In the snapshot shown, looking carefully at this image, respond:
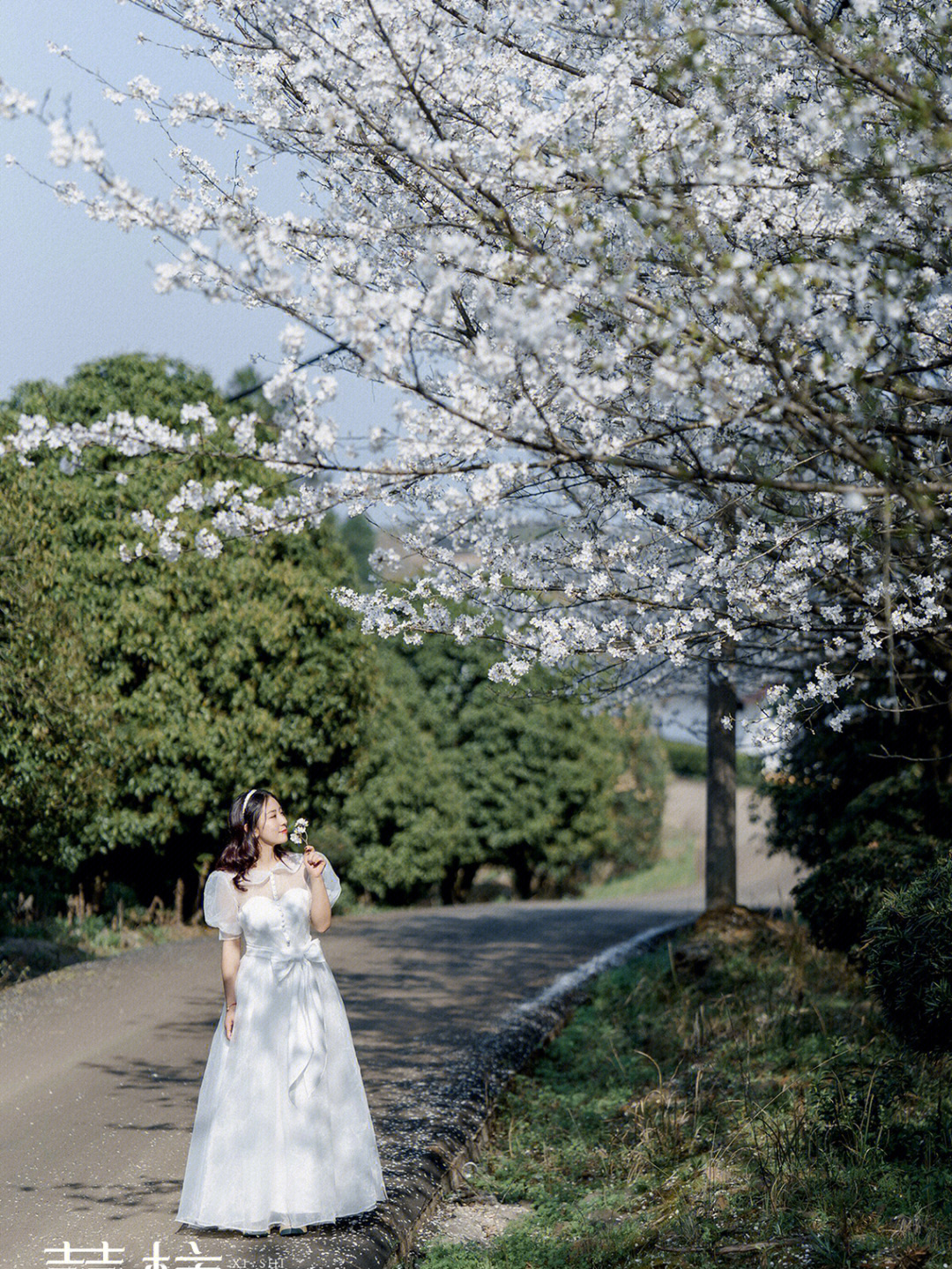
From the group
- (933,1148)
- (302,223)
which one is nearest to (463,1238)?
(933,1148)

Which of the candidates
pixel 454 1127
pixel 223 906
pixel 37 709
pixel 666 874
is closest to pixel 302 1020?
pixel 223 906

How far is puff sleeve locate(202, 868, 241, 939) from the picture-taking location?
15.6 feet

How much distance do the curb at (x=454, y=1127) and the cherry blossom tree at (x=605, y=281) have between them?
226 cm

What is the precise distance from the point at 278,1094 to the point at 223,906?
2.43ft

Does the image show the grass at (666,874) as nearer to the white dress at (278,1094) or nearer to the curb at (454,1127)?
the curb at (454,1127)

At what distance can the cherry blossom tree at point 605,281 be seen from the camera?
362 centimetres

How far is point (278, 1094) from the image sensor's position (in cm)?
453

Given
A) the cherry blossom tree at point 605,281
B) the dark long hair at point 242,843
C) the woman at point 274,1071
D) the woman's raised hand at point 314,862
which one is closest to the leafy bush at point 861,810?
the cherry blossom tree at point 605,281

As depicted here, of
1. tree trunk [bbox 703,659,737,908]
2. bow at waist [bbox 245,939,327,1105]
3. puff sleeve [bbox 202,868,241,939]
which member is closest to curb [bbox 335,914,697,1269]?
bow at waist [bbox 245,939,327,1105]

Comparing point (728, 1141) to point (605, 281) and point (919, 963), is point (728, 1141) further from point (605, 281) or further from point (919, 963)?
point (605, 281)

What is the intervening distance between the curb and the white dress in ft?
0.50

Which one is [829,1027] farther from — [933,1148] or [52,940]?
[52,940]

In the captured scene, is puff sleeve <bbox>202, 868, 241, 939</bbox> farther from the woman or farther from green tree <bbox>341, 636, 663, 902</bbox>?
green tree <bbox>341, 636, 663, 902</bbox>

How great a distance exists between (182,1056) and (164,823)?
4516 mm
